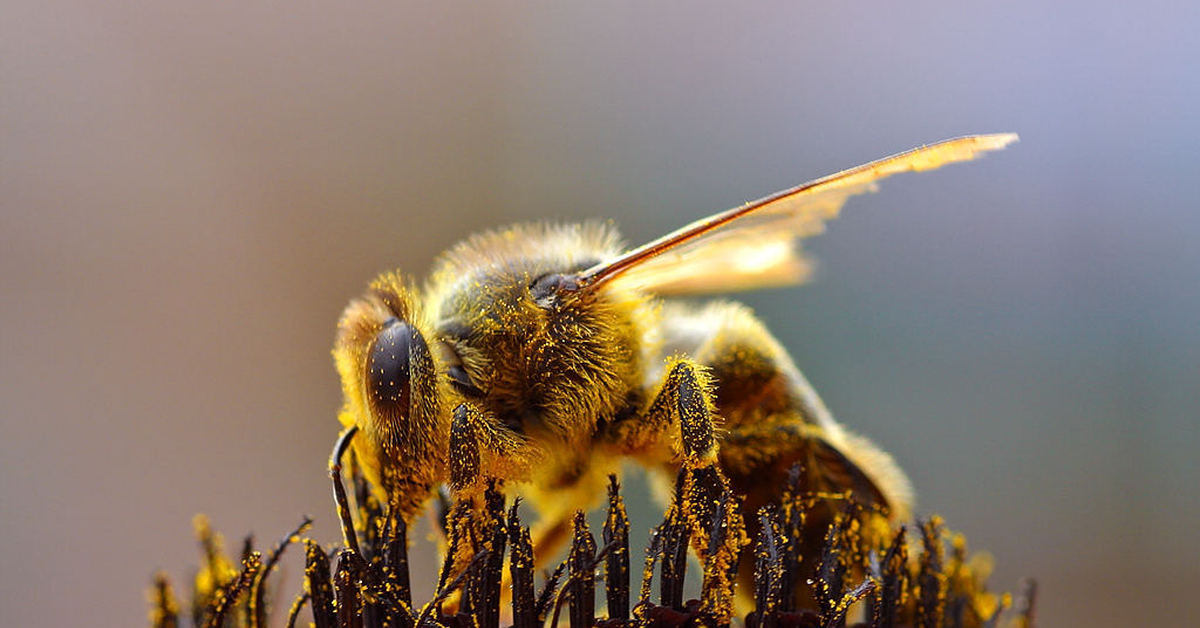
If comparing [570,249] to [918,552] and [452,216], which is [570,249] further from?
[452,216]

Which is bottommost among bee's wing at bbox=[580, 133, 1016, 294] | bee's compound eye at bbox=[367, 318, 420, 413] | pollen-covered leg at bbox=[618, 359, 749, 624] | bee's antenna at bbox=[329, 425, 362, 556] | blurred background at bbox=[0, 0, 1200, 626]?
pollen-covered leg at bbox=[618, 359, 749, 624]

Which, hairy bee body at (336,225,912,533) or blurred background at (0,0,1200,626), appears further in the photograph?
blurred background at (0,0,1200,626)

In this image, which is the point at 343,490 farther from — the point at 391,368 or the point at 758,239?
the point at 758,239

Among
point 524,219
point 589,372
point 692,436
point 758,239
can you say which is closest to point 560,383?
point 589,372

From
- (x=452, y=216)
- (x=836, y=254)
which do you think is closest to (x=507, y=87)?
(x=452, y=216)

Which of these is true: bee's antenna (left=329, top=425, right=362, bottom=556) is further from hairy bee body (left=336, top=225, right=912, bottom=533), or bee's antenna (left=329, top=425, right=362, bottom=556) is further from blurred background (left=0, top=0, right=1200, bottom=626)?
blurred background (left=0, top=0, right=1200, bottom=626)

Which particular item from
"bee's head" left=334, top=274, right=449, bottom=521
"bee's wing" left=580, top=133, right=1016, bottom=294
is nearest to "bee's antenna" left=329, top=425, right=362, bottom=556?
"bee's head" left=334, top=274, right=449, bottom=521

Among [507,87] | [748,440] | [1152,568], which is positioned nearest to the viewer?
[748,440]
